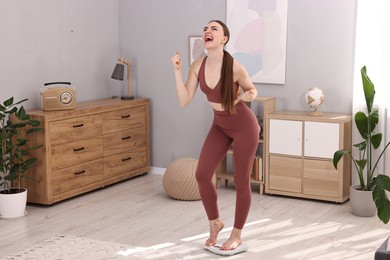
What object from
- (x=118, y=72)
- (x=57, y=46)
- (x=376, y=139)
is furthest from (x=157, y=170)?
(x=376, y=139)

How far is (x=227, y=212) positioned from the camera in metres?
5.05

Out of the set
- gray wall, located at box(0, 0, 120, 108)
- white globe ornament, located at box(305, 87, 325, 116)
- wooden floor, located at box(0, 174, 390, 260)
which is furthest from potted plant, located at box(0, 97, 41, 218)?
white globe ornament, located at box(305, 87, 325, 116)

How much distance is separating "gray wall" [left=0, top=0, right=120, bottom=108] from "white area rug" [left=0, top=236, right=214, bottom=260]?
153 cm

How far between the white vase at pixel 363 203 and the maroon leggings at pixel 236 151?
1206 mm

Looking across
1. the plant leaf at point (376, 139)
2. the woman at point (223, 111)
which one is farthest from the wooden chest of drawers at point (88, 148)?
the plant leaf at point (376, 139)

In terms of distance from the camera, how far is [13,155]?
498 centimetres

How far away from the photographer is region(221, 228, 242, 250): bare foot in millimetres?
4066

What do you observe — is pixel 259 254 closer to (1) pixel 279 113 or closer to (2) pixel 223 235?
(2) pixel 223 235

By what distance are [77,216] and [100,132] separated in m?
0.95

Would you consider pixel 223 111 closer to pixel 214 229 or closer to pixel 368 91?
pixel 214 229

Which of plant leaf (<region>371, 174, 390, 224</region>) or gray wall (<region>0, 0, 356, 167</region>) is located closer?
plant leaf (<region>371, 174, 390, 224</region>)

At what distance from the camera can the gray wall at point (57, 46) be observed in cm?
527

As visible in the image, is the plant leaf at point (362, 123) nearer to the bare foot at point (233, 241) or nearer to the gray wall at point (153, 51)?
the gray wall at point (153, 51)

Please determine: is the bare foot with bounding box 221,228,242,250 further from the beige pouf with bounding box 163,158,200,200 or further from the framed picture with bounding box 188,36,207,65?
the framed picture with bounding box 188,36,207,65
